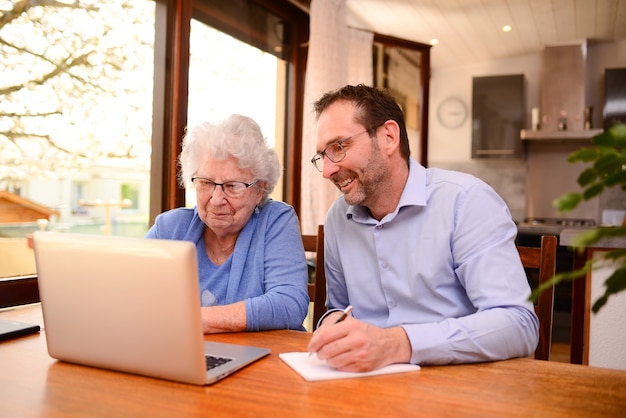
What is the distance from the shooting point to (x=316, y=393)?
886mm

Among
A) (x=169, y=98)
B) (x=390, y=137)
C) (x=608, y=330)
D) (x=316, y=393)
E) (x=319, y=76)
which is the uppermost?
(x=319, y=76)

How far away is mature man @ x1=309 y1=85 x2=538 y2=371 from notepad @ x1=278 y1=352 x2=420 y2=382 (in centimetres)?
21

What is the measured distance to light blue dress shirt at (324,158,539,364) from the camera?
3.98ft

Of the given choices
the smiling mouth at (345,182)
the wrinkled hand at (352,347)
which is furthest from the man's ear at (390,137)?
the wrinkled hand at (352,347)

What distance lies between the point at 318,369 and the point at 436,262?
1.69ft

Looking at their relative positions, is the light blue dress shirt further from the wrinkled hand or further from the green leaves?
the green leaves

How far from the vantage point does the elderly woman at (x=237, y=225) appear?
59.2 inches

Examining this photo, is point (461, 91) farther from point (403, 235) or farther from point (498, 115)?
point (403, 235)

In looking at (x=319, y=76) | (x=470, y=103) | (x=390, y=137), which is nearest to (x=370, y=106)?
(x=390, y=137)

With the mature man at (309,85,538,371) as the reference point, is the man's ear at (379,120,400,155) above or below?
above

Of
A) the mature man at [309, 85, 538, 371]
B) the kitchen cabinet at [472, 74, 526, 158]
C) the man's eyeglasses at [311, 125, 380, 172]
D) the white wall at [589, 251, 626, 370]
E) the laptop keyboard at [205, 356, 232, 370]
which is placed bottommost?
the white wall at [589, 251, 626, 370]

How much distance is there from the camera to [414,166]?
1.53 m

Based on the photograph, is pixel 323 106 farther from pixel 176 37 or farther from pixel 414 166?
pixel 176 37

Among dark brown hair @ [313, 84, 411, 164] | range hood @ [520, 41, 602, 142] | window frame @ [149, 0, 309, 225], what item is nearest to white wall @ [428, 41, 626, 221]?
range hood @ [520, 41, 602, 142]
